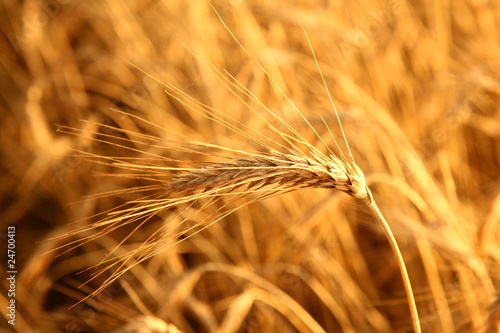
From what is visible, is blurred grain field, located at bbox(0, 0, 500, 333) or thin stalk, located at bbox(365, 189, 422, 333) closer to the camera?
thin stalk, located at bbox(365, 189, 422, 333)

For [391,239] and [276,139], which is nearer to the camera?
[391,239]

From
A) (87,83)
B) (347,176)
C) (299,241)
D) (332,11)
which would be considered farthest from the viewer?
(87,83)

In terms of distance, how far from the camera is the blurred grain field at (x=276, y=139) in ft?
5.36

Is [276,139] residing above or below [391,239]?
above

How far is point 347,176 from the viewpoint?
86 centimetres

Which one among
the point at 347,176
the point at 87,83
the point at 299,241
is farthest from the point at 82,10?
the point at 347,176

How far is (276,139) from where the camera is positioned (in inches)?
81.4

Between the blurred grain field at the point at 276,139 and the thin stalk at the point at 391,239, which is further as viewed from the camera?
the blurred grain field at the point at 276,139

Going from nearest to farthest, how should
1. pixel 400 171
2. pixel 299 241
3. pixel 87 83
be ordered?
1. pixel 299 241
2. pixel 400 171
3. pixel 87 83

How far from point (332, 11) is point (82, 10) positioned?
40.2 inches

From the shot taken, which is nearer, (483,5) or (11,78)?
(483,5)

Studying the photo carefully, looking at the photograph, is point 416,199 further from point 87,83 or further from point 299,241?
point 87,83

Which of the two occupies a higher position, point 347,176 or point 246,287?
point 347,176

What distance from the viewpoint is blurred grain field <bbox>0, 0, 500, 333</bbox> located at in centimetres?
163
